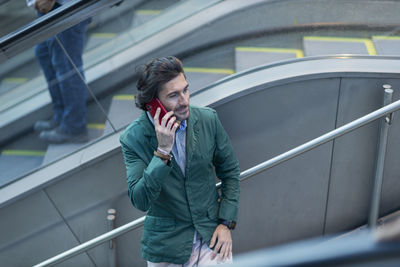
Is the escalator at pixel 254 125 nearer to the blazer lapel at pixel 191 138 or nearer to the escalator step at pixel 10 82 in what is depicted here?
the escalator step at pixel 10 82

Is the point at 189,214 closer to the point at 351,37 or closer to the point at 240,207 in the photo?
the point at 240,207

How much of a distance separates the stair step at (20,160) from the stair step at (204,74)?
978 mm

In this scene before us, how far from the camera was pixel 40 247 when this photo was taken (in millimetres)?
3316

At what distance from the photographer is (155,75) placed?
1.98 m

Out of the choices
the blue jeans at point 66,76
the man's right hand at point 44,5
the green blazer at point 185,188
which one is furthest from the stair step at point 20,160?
the green blazer at point 185,188

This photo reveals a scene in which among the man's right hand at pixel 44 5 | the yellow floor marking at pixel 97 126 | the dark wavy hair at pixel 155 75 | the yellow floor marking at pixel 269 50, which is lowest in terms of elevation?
the yellow floor marking at pixel 269 50

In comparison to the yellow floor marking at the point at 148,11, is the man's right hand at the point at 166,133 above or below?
below

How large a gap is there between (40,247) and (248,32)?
186 centimetres

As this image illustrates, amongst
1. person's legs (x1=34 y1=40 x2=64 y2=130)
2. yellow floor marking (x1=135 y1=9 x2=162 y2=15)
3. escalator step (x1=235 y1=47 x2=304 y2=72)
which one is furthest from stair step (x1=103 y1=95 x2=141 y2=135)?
escalator step (x1=235 y1=47 x2=304 y2=72)

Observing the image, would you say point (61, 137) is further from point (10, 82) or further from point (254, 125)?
point (254, 125)

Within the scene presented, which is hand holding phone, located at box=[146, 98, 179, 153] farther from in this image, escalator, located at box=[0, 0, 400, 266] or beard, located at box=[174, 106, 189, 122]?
escalator, located at box=[0, 0, 400, 266]

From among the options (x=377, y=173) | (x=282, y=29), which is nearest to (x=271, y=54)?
(x=282, y=29)

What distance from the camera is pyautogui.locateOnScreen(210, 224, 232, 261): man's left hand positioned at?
2123 millimetres

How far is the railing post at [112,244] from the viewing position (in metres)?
3.09
